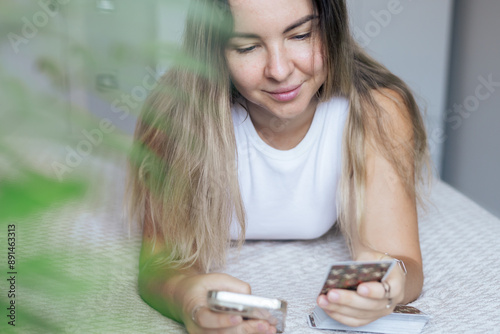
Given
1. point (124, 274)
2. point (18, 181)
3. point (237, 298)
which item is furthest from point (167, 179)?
point (18, 181)

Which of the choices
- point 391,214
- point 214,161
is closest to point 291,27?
point 214,161

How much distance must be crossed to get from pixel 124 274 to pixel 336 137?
599 millimetres

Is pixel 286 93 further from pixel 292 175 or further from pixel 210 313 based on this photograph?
pixel 210 313

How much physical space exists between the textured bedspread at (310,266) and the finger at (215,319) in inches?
4.3

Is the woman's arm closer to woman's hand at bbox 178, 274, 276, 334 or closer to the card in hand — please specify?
the card in hand

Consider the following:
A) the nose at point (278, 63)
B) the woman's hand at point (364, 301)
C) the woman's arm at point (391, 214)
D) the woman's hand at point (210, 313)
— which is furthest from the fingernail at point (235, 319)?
the nose at point (278, 63)

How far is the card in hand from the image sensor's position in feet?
2.78

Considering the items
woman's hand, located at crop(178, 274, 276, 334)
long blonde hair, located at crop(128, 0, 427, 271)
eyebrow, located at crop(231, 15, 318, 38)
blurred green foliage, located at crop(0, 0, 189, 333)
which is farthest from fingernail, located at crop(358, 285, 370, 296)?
blurred green foliage, located at crop(0, 0, 189, 333)

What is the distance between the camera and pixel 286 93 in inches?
44.7

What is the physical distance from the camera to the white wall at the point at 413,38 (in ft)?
7.91

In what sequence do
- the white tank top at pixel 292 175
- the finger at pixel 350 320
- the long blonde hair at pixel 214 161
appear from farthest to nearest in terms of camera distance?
1. the white tank top at pixel 292 175
2. the long blonde hair at pixel 214 161
3. the finger at pixel 350 320

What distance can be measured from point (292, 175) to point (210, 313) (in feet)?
1.93

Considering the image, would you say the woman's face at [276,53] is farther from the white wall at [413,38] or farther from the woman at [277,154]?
the white wall at [413,38]

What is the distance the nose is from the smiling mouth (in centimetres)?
5
